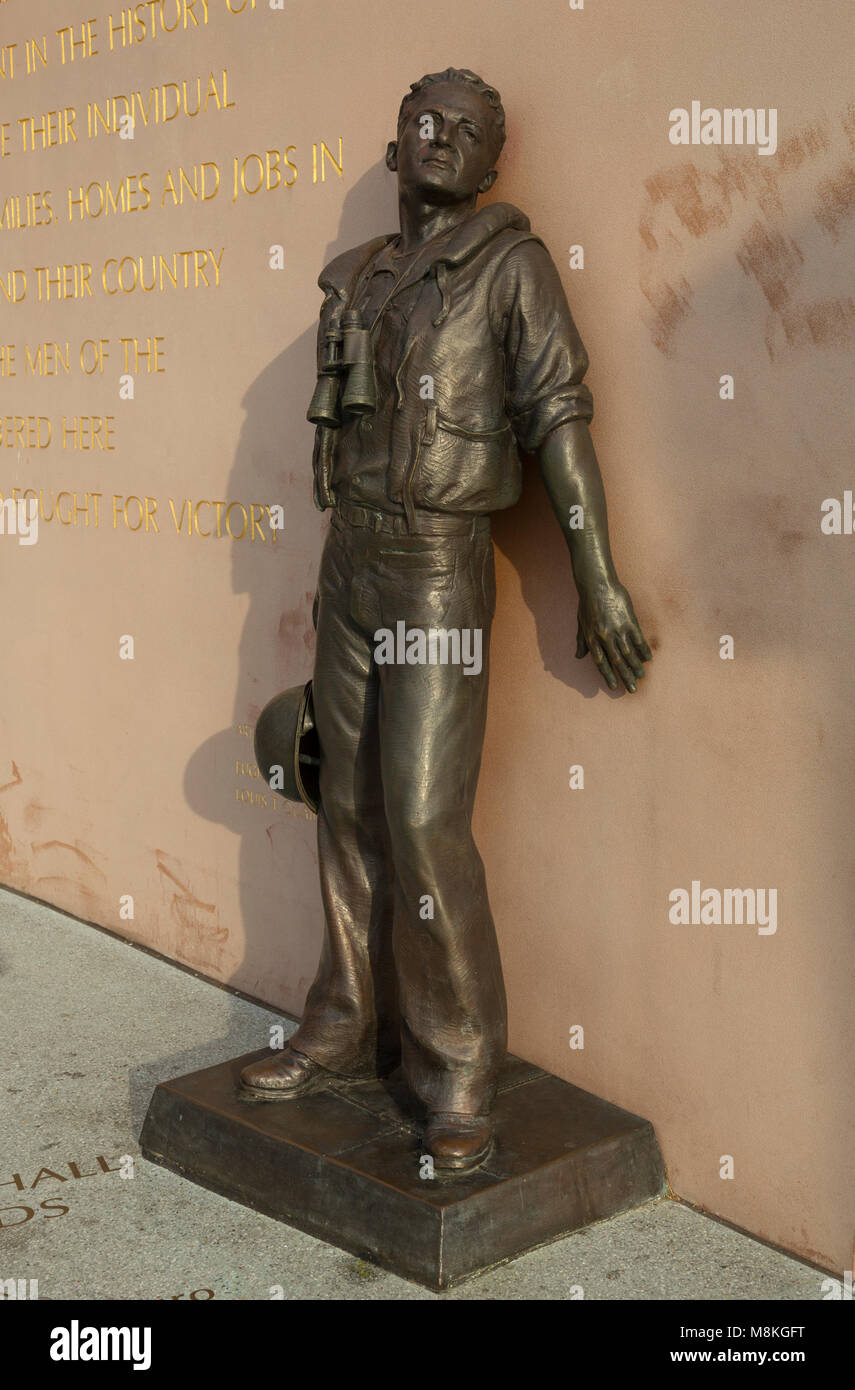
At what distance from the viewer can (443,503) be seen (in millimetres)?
3955

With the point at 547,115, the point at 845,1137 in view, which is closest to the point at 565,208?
the point at 547,115

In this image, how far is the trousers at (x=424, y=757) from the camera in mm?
3971

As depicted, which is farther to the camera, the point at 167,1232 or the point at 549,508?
the point at 549,508

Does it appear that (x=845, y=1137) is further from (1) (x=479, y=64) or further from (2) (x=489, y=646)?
(1) (x=479, y=64)

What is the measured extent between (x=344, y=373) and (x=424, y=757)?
3.11ft

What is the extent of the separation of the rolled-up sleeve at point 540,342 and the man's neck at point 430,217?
22 centimetres

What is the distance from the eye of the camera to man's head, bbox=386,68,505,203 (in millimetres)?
3938

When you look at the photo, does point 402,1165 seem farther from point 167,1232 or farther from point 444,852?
point 444,852

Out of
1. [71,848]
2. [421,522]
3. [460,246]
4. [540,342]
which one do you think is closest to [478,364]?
[540,342]

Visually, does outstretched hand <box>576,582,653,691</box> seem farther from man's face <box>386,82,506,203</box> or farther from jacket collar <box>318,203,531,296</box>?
man's face <box>386,82,506,203</box>

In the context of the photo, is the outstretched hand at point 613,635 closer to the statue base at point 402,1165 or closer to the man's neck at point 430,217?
the man's neck at point 430,217

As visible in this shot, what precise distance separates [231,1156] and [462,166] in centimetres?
245

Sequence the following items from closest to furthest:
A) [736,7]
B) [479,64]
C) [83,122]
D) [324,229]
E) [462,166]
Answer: [736,7]
[462,166]
[479,64]
[324,229]
[83,122]

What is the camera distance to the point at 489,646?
421 centimetres
